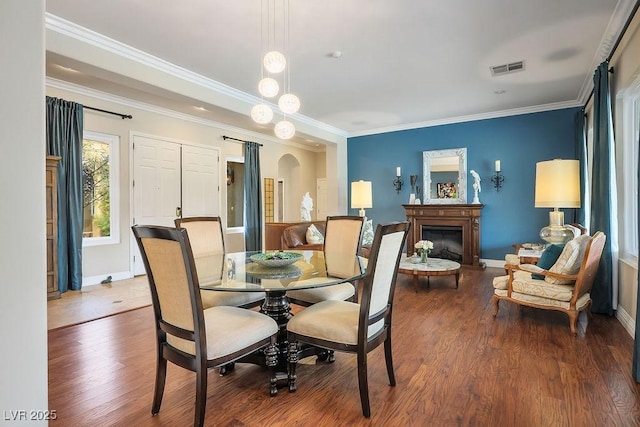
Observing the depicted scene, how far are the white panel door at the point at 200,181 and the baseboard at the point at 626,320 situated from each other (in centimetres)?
596

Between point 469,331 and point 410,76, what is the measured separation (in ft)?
10.0

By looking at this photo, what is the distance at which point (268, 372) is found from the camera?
7.72ft

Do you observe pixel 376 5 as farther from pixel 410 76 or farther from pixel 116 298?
pixel 116 298

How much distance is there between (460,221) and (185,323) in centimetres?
562

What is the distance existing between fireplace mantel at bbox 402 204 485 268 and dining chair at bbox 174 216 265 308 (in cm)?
440

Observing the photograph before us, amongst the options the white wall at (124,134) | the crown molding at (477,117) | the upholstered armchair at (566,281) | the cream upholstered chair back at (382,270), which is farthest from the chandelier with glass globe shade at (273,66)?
the crown molding at (477,117)

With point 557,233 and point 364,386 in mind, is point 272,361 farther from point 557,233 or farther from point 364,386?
point 557,233

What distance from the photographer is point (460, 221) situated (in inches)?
248

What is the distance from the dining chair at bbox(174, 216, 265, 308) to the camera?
257cm

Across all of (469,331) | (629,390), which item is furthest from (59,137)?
(629,390)

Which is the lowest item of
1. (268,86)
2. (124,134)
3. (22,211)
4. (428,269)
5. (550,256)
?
(428,269)

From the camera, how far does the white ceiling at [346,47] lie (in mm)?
2885

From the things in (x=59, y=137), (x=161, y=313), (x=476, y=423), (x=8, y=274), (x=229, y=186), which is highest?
(x=59, y=137)

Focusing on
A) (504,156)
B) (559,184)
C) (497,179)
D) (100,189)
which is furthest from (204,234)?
(504,156)
